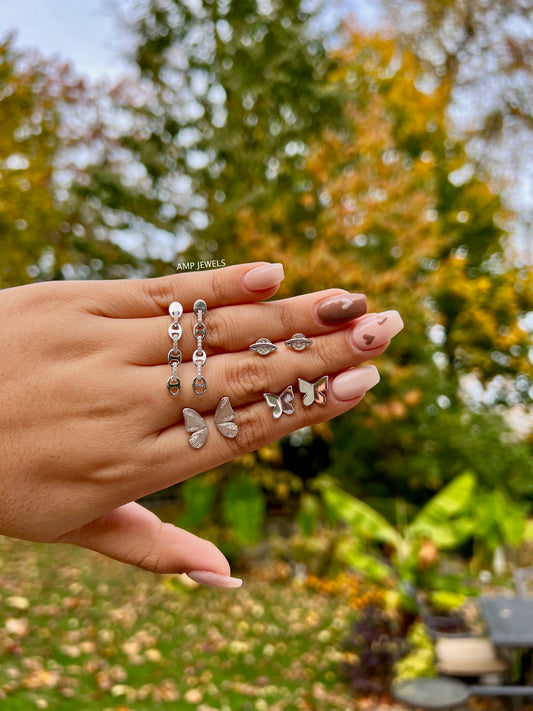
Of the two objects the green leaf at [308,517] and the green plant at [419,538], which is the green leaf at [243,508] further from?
the green plant at [419,538]

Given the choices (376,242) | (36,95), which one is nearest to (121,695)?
(376,242)

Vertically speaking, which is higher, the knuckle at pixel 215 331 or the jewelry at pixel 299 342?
the knuckle at pixel 215 331

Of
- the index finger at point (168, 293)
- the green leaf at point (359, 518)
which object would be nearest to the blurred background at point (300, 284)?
the green leaf at point (359, 518)

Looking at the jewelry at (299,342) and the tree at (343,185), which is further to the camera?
the tree at (343,185)

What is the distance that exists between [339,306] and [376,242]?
2961 mm

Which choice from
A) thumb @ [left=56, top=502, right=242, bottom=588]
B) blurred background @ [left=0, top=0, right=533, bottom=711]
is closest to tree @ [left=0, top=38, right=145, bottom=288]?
blurred background @ [left=0, top=0, right=533, bottom=711]

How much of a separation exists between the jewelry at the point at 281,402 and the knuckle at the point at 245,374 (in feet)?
0.06

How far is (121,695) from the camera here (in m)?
2.38

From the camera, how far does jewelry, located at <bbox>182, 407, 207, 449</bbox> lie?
0.63 metres

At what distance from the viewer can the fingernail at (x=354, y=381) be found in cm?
62

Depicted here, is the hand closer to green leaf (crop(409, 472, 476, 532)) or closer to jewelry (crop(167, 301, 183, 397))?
jewelry (crop(167, 301, 183, 397))

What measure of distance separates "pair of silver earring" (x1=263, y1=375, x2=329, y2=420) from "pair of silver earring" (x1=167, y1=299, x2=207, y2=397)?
0.07 meters

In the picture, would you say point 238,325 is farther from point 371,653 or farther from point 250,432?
point 371,653

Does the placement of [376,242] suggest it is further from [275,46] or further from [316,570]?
[316,570]
